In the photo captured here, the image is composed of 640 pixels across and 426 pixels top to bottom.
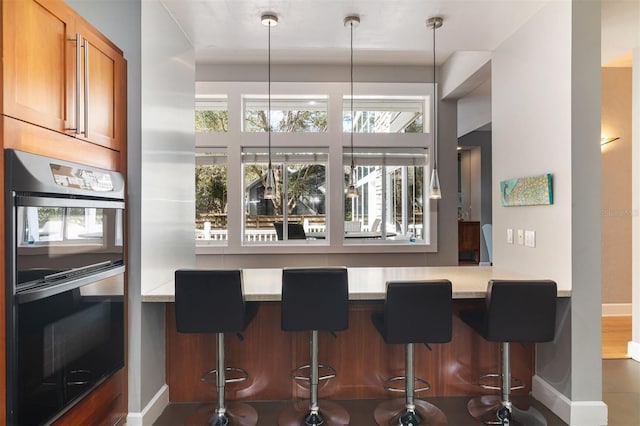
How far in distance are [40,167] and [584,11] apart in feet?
10.4

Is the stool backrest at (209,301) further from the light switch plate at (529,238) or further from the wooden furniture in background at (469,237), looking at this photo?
the wooden furniture in background at (469,237)

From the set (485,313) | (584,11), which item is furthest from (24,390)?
(584,11)

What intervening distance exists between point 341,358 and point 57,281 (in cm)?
192

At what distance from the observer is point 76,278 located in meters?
1.72

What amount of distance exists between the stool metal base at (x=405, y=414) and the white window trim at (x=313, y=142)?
282 centimetres

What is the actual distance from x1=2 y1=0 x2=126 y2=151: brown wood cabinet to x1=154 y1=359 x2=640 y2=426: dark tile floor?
185 cm

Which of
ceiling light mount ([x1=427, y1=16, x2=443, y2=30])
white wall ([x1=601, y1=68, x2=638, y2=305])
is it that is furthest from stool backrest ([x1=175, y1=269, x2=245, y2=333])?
white wall ([x1=601, y1=68, x2=638, y2=305])

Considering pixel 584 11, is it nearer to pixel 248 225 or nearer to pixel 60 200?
pixel 60 200

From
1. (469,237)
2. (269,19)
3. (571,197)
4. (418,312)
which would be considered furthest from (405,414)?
(469,237)

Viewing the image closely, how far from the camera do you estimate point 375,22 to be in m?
2.98

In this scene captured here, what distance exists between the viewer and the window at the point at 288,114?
551cm

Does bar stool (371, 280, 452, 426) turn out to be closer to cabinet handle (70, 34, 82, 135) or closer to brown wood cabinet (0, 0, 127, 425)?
brown wood cabinet (0, 0, 127, 425)

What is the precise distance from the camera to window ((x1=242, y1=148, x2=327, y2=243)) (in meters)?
5.55

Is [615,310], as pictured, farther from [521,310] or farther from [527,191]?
[521,310]
